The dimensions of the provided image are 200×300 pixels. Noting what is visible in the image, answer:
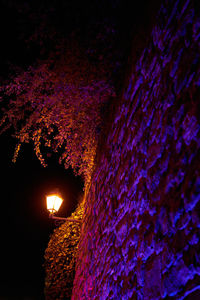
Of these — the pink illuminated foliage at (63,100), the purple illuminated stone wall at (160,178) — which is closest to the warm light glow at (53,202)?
the pink illuminated foliage at (63,100)

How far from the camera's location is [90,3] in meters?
3.21

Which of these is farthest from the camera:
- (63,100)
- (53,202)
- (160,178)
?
(53,202)

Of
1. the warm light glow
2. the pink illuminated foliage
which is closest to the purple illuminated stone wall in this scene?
the pink illuminated foliage

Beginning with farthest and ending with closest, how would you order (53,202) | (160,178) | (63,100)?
(53,202), (63,100), (160,178)

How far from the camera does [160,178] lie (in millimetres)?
1590

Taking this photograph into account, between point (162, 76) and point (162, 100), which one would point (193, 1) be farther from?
point (162, 100)

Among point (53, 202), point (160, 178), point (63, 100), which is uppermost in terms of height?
point (63, 100)

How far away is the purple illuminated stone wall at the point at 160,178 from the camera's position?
1231mm

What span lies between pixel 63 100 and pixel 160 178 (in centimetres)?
301

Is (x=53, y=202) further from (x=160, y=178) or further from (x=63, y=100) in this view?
(x=160, y=178)

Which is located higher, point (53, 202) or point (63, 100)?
point (63, 100)

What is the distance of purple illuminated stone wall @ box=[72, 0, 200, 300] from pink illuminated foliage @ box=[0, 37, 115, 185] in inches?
49.3

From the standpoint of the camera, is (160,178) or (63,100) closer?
(160,178)

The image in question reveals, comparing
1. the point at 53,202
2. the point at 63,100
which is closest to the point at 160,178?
the point at 63,100
